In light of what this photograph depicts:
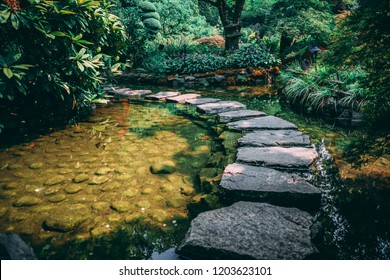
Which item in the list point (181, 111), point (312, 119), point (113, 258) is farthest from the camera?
point (181, 111)

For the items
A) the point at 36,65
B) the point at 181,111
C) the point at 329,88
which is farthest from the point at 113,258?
the point at 329,88

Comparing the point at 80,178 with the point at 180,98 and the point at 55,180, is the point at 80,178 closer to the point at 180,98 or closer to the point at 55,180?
the point at 55,180

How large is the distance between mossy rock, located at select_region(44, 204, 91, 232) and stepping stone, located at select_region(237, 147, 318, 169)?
131 centimetres

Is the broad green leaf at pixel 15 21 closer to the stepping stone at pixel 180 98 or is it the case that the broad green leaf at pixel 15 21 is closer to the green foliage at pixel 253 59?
the stepping stone at pixel 180 98

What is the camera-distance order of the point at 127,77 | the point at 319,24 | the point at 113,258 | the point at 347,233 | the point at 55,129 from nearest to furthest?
the point at 113,258, the point at 347,233, the point at 55,129, the point at 319,24, the point at 127,77

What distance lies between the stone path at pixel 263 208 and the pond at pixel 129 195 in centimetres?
16

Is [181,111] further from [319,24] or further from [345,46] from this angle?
[319,24]

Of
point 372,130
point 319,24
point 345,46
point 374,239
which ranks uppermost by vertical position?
point 319,24

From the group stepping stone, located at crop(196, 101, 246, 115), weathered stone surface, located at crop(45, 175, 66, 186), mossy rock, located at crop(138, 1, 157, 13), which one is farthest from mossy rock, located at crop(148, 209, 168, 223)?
mossy rock, located at crop(138, 1, 157, 13)

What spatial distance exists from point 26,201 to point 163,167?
111 cm

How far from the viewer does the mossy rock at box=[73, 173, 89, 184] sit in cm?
225

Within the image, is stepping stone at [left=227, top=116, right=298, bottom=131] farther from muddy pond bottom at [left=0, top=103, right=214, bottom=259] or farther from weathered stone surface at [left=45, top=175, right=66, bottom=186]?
weathered stone surface at [left=45, top=175, right=66, bottom=186]

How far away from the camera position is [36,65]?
2.80 metres

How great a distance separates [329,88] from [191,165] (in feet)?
9.36
